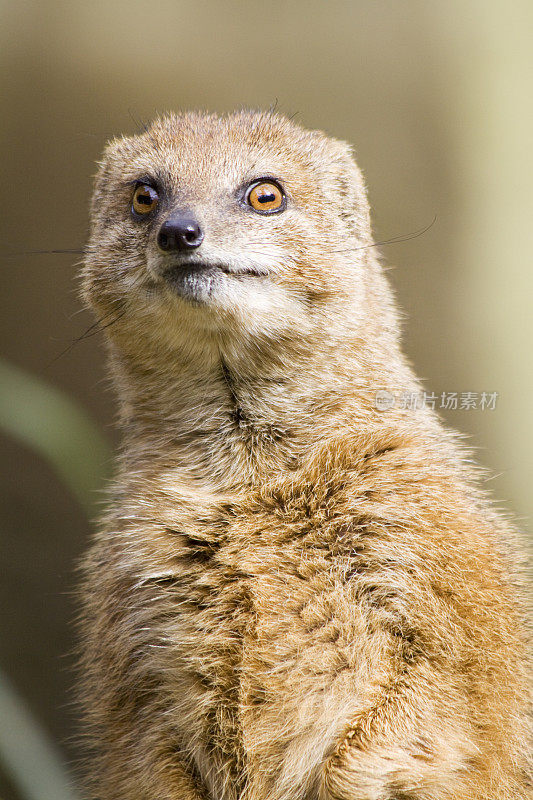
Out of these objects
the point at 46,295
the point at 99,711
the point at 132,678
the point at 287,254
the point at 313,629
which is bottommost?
the point at 99,711

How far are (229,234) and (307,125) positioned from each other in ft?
2.07

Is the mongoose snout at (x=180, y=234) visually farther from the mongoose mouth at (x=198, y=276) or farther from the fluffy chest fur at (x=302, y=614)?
the fluffy chest fur at (x=302, y=614)

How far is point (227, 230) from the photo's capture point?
56.2 inches

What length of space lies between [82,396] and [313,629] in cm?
97

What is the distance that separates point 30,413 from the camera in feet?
6.27

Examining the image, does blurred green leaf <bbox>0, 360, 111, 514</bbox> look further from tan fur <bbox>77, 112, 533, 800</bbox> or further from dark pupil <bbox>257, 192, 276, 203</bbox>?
dark pupil <bbox>257, 192, 276, 203</bbox>

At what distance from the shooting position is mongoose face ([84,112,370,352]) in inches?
55.6

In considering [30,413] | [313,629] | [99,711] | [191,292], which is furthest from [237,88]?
[99,711]

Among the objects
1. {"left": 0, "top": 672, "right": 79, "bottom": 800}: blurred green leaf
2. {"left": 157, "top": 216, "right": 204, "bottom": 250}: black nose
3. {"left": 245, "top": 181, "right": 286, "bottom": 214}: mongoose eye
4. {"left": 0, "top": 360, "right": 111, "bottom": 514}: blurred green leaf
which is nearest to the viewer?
{"left": 157, "top": 216, "right": 204, "bottom": 250}: black nose

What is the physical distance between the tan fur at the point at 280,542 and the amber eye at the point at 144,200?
0.10 feet

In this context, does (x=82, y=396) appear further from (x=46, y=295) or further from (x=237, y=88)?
(x=237, y=88)

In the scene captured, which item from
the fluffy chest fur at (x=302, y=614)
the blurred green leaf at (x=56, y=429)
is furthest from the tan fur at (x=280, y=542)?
the blurred green leaf at (x=56, y=429)

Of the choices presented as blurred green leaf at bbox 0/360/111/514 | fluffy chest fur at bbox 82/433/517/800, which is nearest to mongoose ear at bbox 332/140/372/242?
fluffy chest fur at bbox 82/433/517/800

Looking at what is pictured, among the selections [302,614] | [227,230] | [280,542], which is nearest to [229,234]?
[227,230]
